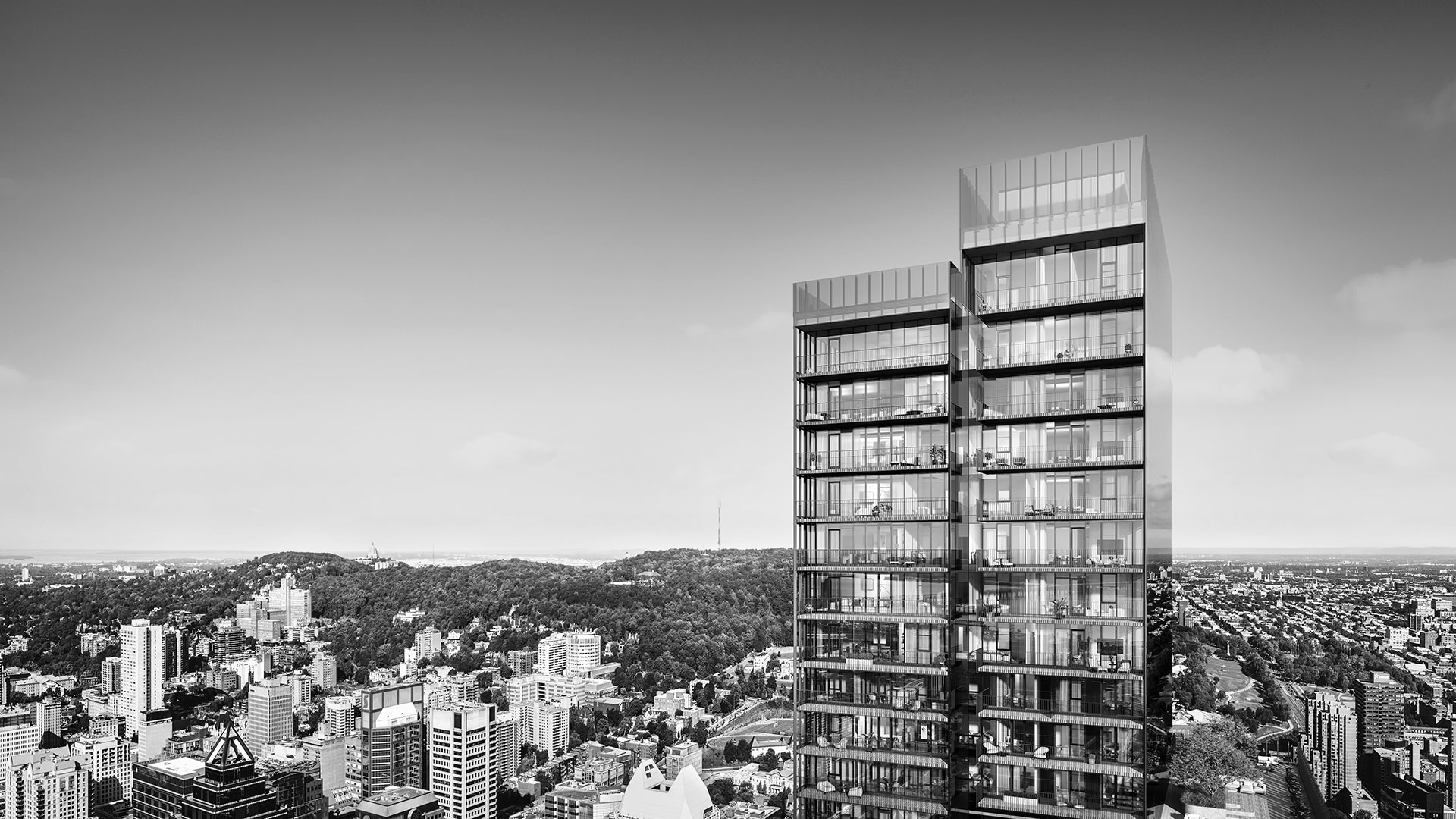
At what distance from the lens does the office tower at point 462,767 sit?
19297 mm

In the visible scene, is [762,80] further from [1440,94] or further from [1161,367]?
[1440,94]

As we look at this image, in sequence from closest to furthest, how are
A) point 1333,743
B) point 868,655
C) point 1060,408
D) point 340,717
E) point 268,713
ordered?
point 1060,408 → point 868,655 → point 1333,743 → point 268,713 → point 340,717

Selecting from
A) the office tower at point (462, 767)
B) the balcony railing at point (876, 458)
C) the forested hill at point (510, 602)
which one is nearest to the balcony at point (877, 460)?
the balcony railing at point (876, 458)

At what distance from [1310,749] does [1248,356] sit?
4.98 metres

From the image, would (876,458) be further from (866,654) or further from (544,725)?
(544,725)

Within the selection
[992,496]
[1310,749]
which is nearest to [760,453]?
[1310,749]

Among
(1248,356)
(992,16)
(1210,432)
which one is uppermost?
(992,16)

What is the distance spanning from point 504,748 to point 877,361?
17.9m

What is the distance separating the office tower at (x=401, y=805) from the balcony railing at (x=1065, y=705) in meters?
13.9

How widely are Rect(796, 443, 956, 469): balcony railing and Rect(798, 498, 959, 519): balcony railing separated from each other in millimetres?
290

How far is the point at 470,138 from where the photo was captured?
46.8 ft

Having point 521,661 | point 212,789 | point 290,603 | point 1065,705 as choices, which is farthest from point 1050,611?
point 290,603

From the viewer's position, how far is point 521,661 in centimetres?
3038

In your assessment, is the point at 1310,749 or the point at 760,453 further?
the point at 760,453
